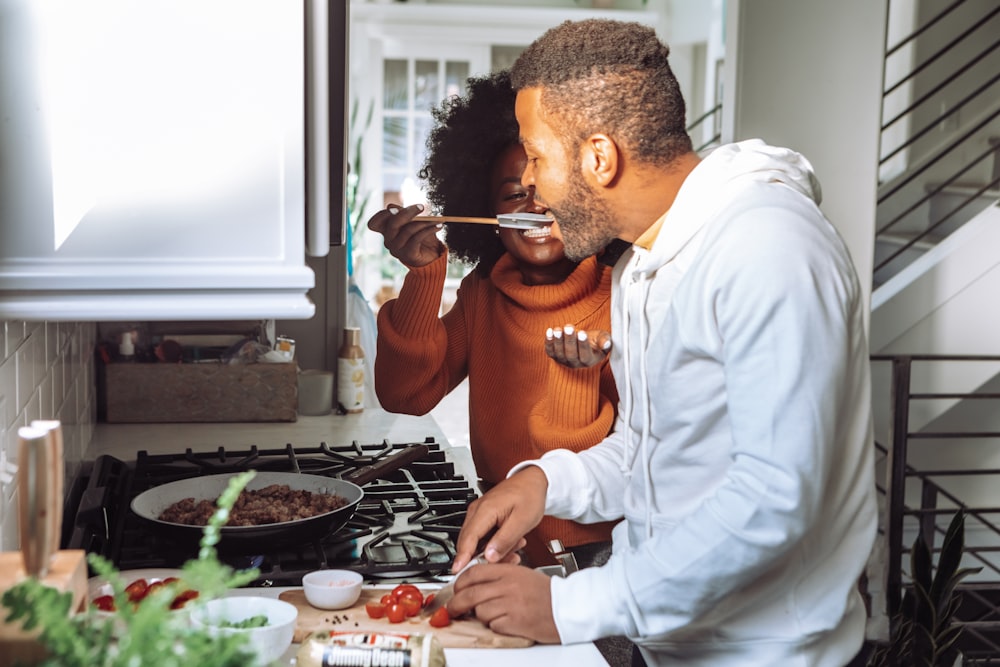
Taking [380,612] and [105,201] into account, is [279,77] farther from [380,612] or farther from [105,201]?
[380,612]

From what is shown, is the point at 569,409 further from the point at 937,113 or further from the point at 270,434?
the point at 937,113

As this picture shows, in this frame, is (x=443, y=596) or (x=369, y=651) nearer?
(x=369, y=651)

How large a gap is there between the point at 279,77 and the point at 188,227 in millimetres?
189

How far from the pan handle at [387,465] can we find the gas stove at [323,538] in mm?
28

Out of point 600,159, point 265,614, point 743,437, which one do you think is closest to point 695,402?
point 743,437

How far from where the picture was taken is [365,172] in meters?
8.95

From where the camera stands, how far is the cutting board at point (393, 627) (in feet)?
4.60

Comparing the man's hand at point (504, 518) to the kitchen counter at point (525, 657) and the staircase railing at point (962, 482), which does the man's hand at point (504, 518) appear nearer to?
the kitchen counter at point (525, 657)

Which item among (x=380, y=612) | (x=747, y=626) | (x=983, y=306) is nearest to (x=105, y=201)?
(x=380, y=612)

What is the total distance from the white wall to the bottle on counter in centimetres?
123

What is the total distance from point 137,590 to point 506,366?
1.21 m

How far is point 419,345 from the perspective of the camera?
8.23ft

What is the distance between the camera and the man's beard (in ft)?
5.12

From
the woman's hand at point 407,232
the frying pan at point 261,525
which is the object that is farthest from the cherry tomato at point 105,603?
the woman's hand at point 407,232
